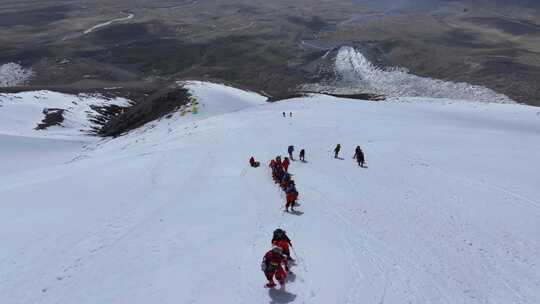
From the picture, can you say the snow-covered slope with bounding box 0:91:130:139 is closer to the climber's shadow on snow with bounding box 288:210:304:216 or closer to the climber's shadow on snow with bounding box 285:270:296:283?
the climber's shadow on snow with bounding box 288:210:304:216

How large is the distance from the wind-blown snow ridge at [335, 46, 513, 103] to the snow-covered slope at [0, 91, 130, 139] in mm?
44311

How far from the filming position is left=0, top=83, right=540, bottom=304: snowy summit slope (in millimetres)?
13398

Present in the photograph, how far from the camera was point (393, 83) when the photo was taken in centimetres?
8656

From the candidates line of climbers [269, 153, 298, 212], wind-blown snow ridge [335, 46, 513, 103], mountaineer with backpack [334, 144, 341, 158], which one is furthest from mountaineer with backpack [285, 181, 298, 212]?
wind-blown snow ridge [335, 46, 513, 103]

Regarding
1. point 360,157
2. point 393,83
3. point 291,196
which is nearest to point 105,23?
point 393,83

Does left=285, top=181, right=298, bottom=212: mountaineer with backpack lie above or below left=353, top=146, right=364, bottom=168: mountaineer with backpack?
above

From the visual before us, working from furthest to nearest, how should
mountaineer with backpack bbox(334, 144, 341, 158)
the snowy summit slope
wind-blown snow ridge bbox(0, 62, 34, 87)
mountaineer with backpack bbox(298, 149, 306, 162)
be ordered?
1. wind-blown snow ridge bbox(0, 62, 34, 87)
2. mountaineer with backpack bbox(334, 144, 341, 158)
3. mountaineer with backpack bbox(298, 149, 306, 162)
4. the snowy summit slope

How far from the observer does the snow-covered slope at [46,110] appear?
5194cm

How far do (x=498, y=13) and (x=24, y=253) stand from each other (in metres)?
205

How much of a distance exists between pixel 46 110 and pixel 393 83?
2267 inches

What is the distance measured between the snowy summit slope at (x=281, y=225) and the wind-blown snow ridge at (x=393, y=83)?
40.4 m

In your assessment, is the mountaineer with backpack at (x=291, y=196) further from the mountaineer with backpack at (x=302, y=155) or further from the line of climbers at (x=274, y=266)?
the mountaineer with backpack at (x=302, y=155)

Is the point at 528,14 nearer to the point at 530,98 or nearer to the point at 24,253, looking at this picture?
the point at 530,98

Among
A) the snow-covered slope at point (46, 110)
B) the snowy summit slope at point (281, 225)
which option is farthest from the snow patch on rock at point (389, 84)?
the snow-covered slope at point (46, 110)
